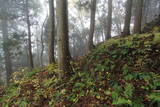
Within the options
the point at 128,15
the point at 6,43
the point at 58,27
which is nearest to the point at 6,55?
the point at 6,43

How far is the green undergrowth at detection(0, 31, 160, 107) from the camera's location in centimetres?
333

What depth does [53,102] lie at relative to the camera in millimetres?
3971

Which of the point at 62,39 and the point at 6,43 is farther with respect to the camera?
the point at 6,43

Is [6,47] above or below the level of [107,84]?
above

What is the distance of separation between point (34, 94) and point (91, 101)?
2.20m

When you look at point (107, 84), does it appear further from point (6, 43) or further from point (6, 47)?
point (6, 47)

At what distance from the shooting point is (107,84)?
394cm

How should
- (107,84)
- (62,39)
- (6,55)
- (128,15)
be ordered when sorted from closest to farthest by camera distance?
(107,84) → (62,39) → (128,15) → (6,55)

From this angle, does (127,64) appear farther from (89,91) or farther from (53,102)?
(53,102)

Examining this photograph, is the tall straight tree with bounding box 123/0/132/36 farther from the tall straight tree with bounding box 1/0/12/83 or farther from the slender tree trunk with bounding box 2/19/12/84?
the slender tree trunk with bounding box 2/19/12/84

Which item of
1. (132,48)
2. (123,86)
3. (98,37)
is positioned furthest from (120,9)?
(123,86)

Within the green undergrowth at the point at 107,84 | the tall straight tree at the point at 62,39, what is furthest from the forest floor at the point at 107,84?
the tall straight tree at the point at 62,39

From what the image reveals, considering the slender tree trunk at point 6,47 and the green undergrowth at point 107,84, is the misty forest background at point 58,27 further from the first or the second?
the green undergrowth at point 107,84

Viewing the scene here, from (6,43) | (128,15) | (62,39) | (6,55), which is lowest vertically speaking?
(6,55)
